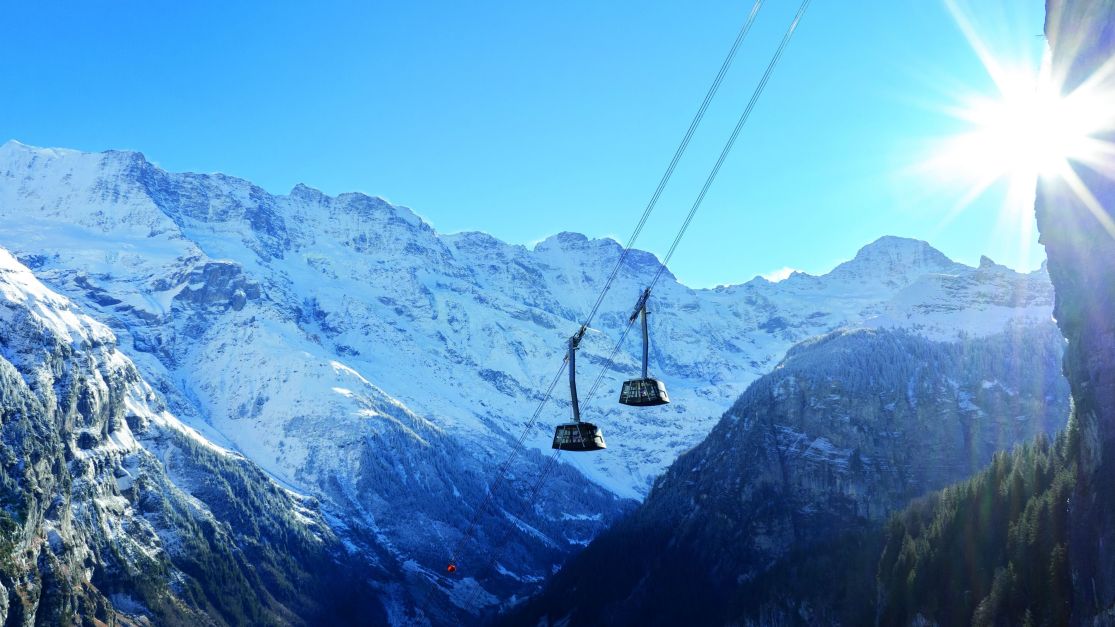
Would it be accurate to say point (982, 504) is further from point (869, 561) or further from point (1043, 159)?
point (1043, 159)

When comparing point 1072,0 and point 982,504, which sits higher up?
point 1072,0

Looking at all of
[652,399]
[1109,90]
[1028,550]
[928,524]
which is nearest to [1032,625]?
[1028,550]

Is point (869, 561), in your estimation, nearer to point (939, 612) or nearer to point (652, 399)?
point (939, 612)

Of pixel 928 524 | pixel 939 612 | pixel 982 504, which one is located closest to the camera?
pixel 939 612

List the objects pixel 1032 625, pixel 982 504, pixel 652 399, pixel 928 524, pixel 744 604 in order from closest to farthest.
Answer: pixel 652 399 < pixel 1032 625 < pixel 982 504 < pixel 928 524 < pixel 744 604

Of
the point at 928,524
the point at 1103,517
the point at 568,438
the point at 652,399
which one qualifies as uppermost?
the point at 928,524

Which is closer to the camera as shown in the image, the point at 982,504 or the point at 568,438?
the point at 568,438

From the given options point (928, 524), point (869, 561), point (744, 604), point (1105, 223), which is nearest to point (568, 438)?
point (1105, 223)
